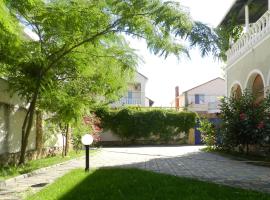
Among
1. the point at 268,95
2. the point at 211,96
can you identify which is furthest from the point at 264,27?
the point at 211,96

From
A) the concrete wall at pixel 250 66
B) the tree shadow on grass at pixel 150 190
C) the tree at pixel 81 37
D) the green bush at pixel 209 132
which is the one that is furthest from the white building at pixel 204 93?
the tree shadow on grass at pixel 150 190

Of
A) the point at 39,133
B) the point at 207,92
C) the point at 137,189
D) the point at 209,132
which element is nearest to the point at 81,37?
the point at 137,189

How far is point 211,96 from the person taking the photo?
62750 millimetres

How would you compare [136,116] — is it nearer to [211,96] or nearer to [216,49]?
[216,49]

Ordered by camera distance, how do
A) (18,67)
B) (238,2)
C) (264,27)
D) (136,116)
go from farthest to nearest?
(136,116) < (238,2) < (264,27) < (18,67)

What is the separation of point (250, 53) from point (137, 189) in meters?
11.3

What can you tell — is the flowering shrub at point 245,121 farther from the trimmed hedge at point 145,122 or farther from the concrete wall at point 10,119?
the trimmed hedge at point 145,122

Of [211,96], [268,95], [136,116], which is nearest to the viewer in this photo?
[268,95]

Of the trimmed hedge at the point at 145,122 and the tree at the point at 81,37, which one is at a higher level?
the tree at the point at 81,37

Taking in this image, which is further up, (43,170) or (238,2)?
(238,2)

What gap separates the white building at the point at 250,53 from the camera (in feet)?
51.8

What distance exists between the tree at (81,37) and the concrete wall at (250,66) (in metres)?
5.16

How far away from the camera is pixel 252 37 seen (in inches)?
679

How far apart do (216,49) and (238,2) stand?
11049mm
